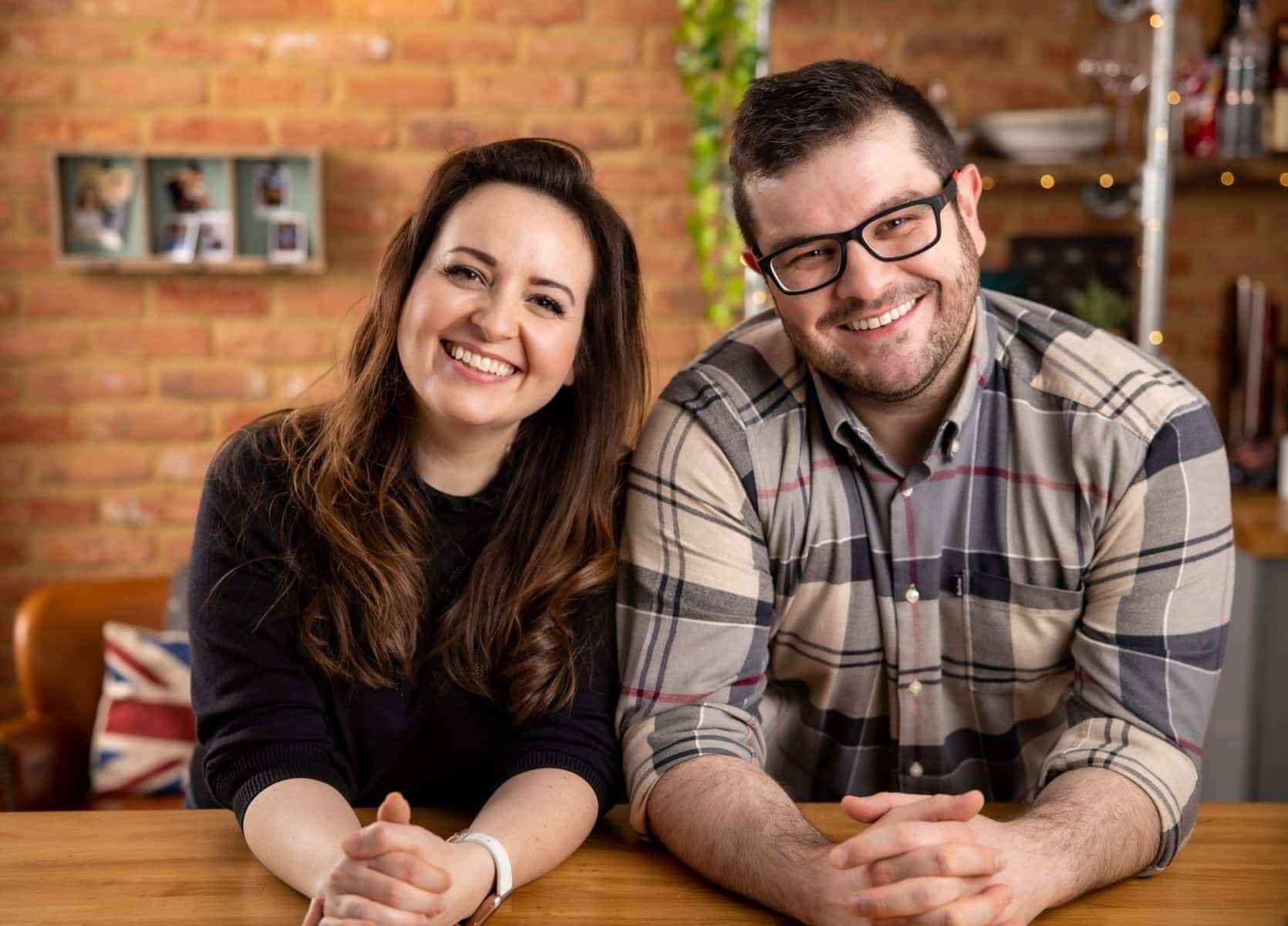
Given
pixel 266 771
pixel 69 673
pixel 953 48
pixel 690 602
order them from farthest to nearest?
pixel 953 48, pixel 69 673, pixel 690 602, pixel 266 771

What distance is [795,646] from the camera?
1541 mm

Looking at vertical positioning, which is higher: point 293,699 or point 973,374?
point 973,374

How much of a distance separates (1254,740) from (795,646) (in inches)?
52.2

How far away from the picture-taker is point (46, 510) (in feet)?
9.98

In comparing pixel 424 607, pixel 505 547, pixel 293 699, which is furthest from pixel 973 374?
pixel 293 699

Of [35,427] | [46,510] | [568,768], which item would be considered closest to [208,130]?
[35,427]

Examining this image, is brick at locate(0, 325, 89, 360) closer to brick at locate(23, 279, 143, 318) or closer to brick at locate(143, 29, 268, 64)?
brick at locate(23, 279, 143, 318)

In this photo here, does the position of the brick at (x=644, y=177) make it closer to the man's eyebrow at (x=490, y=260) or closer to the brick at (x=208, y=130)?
the brick at (x=208, y=130)

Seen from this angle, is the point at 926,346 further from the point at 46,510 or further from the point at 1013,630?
the point at 46,510

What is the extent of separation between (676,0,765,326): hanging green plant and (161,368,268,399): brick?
3.85 ft

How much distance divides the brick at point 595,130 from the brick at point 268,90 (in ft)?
1.77

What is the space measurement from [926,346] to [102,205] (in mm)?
2283

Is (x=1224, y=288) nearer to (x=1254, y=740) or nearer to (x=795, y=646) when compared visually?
(x=1254, y=740)

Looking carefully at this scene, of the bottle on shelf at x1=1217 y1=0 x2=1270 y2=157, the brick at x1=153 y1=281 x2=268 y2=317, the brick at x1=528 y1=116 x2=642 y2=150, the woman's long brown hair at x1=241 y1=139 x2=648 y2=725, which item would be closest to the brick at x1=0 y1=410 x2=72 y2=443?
the brick at x1=153 y1=281 x2=268 y2=317
